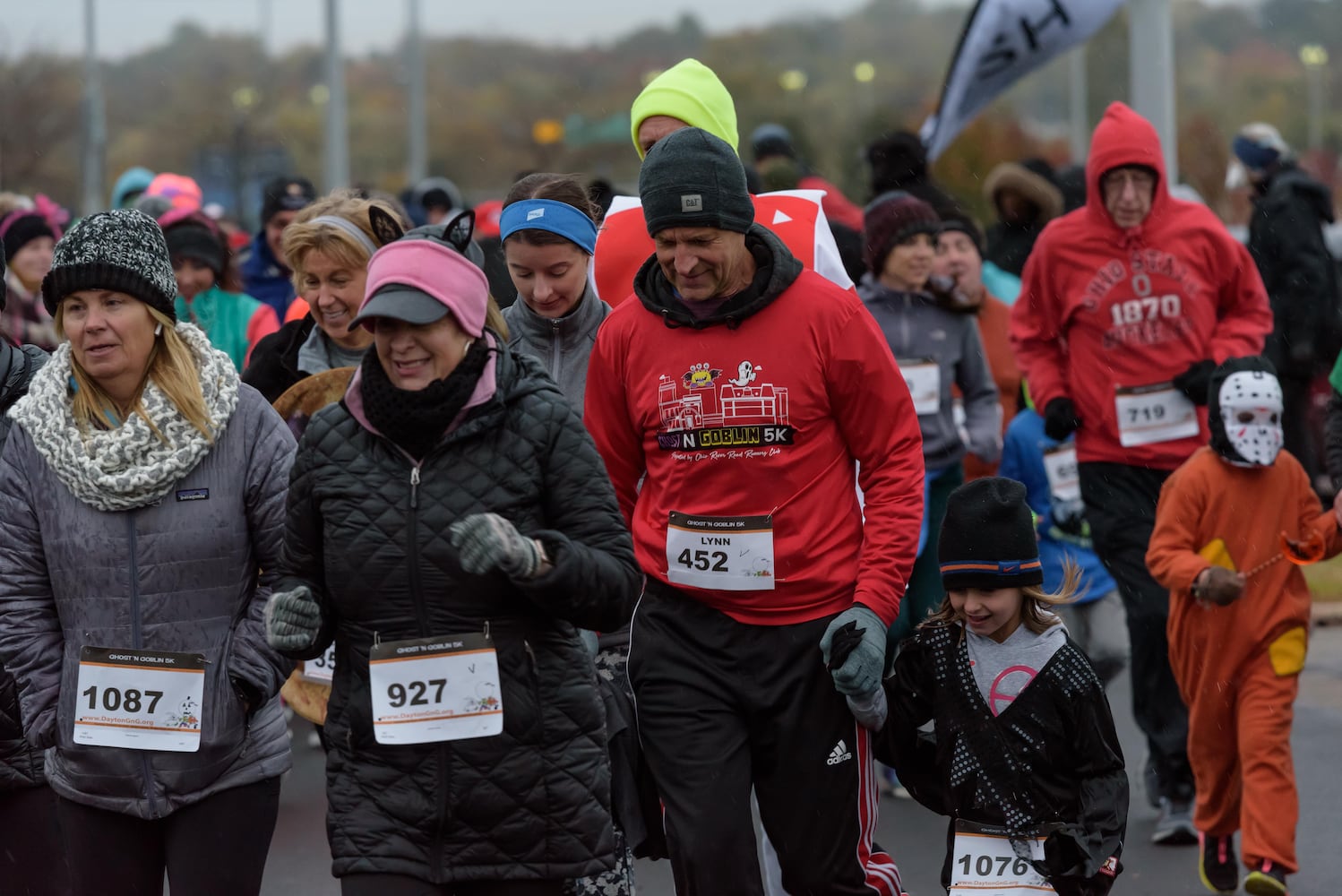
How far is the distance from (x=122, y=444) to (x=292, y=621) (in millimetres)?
704

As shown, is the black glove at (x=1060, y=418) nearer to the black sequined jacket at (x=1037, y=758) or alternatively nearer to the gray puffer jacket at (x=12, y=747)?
the black sequined jacket at (x=1037, y=758)

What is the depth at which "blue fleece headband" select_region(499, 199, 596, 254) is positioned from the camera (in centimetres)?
568

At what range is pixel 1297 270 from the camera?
1164cm

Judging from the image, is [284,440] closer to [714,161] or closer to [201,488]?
[201,488]

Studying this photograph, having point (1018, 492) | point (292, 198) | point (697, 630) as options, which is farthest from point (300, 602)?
point (292, 198)

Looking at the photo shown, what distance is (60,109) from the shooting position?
155 ft

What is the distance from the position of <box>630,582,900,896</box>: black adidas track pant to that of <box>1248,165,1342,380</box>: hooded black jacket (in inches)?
285

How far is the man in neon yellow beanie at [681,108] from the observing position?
6.13 metres

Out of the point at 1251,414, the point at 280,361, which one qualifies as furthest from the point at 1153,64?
the point at 280,361

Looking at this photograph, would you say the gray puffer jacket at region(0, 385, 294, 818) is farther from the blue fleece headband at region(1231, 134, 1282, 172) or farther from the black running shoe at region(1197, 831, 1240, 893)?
the blue fleece headband at region(1231, 134, 1282, 172)

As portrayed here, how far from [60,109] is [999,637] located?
45.6 metres

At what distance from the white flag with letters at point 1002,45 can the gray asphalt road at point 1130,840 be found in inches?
154

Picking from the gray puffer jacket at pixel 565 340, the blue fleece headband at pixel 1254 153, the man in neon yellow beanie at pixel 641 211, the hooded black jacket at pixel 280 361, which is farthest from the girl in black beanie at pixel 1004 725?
the blue fleece headband at pixel 1254 153

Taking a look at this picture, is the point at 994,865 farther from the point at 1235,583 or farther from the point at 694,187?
the point at 1235,583
